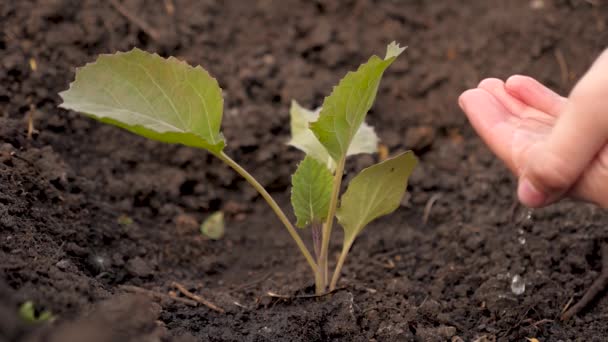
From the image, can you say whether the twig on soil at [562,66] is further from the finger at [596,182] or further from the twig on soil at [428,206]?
the finger at [596,182]

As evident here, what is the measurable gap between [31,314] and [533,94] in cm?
125

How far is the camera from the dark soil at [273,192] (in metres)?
1.59

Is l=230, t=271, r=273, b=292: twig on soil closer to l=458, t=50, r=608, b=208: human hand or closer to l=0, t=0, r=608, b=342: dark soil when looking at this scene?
l=0, t=0, r=608, b=342: dark soil

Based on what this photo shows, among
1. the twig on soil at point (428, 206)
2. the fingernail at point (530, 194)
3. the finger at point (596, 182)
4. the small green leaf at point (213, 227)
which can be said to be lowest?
the twig on soil at point (428, 206)

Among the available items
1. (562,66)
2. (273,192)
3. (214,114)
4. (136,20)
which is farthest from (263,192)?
(562,66)

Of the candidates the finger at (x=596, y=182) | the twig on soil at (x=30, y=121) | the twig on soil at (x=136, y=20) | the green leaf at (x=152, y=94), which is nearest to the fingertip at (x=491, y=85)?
the finger at (x=596, y=182)

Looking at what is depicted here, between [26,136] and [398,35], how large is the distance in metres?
1.65

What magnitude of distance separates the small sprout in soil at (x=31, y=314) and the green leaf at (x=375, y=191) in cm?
75

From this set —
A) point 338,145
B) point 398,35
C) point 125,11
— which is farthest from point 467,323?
point 125,11

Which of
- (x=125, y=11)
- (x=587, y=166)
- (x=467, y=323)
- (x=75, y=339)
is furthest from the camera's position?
(x=125, y=11)

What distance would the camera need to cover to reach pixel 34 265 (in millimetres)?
1396

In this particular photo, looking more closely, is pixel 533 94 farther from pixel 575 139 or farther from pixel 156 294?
pixel 156 294

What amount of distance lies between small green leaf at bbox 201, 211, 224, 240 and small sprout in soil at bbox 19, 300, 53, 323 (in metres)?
1.13

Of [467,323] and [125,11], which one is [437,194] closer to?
[467,323]
